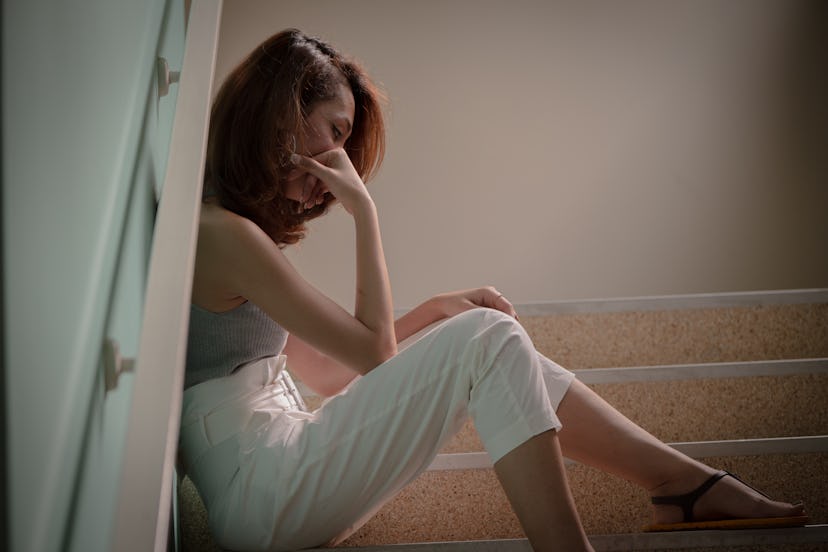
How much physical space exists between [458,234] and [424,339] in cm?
180

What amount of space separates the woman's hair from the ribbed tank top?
0.24m

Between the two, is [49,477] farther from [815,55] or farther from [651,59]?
[815,55]

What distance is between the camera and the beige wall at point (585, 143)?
307 cm

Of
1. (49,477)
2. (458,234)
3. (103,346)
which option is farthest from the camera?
(458,234)

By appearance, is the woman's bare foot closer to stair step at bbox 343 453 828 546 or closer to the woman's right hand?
stair step at bbox 343 453 828 546

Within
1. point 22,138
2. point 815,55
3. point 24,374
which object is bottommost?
point 24,374

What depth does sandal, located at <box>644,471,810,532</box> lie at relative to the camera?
1.41 metres

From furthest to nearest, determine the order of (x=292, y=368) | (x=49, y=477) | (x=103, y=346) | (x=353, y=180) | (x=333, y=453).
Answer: (x=292, y=368), (x=353, y=180), (x=333, y=453), (x=103, y=346), (x=49, y=477)

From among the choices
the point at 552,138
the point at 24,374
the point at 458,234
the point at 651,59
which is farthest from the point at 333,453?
the point at 651,59

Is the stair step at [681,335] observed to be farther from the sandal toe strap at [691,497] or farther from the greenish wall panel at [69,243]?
the greenish wall panel at [69,243]

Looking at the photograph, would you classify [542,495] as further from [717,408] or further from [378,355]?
[717,408]

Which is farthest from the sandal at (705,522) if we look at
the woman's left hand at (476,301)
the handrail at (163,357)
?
the handrail at (163,357)

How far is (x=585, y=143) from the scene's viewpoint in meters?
3.16

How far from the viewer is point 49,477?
754 millimetres
